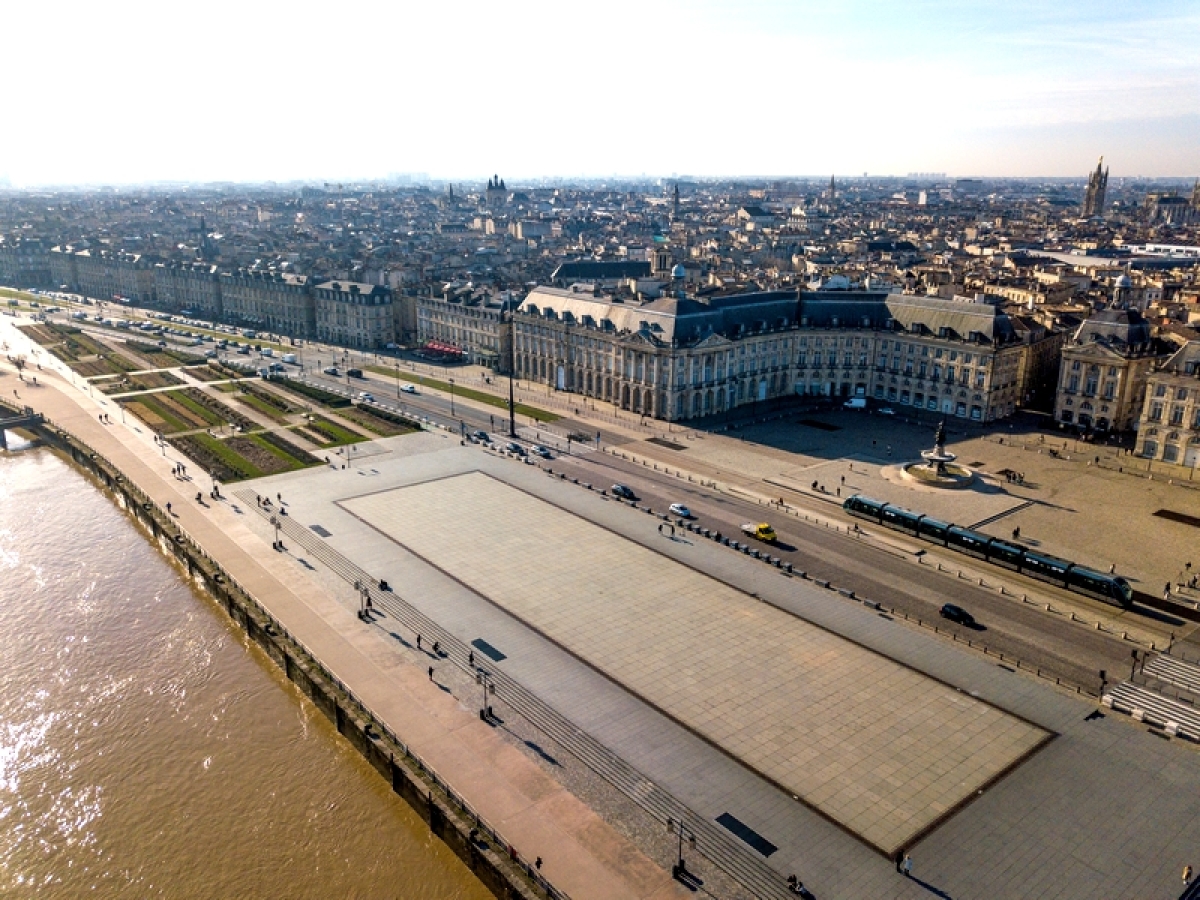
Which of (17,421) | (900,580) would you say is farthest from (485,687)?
(17,421)

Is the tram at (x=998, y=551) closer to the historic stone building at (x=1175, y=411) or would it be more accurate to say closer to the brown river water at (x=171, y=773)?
the historic stone building at (x=1175, y=411)

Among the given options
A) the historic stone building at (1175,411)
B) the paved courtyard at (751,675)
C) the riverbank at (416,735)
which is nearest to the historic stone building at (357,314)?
the riverbank at (416,735)

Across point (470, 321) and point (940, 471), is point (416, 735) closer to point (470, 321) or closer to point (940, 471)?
point (940, 471)

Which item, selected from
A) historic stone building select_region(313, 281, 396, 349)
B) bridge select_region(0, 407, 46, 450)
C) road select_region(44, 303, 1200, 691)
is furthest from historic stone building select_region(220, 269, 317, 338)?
road select_region(44, 303, 1200, 691)

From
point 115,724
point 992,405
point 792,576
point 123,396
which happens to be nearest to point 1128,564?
point 792,576

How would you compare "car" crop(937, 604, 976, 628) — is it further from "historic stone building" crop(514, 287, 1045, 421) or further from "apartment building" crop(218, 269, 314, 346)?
"apartment building" crop(218, 269, 314, 346)

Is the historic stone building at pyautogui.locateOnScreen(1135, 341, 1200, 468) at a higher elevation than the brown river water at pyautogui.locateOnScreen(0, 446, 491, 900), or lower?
higher

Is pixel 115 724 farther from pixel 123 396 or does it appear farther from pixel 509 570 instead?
pixel 123 396
